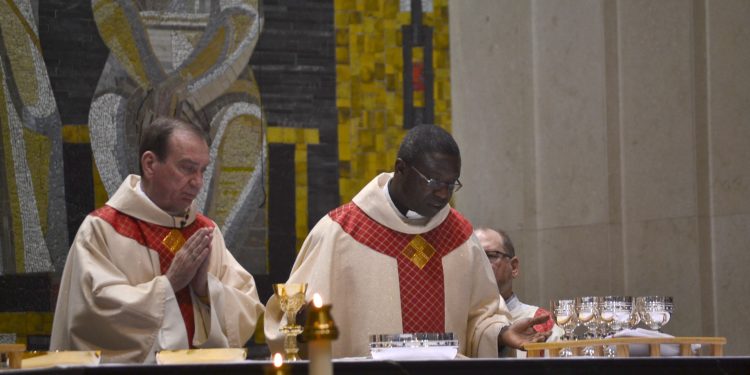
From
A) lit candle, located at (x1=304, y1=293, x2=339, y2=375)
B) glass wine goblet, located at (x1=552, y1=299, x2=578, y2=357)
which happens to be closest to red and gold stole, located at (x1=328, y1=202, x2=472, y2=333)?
glass wine goblet, located at (x1=552, y1=299, x2=578, y2=357)

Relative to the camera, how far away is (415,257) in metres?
6.14

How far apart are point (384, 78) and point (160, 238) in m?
2.63

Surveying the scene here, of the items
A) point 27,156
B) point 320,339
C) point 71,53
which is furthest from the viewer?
point 71,53

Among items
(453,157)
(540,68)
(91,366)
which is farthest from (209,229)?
(540,68)

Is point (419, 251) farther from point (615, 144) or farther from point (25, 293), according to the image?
point (25, 293)

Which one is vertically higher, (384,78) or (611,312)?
(384,78)

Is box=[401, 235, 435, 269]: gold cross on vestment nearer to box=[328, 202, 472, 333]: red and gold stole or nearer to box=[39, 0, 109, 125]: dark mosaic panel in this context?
box=[328, 202, 472, 333]: red and gold stole

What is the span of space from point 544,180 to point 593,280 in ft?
2.32

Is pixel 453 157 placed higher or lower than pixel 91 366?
higher

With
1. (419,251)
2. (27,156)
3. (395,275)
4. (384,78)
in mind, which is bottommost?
(395,275)

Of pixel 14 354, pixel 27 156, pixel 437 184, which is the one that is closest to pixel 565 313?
pixel 437 184

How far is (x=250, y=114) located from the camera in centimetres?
793

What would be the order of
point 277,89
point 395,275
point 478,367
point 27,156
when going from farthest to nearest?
point 277,89 < point 27,156 < point 395,275 < point 478,367

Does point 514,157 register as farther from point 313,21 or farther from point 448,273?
point 448,273
